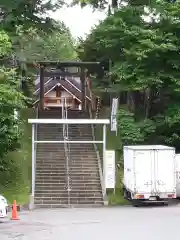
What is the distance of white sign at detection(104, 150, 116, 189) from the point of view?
86.1 feet

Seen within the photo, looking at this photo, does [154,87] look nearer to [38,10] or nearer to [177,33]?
[177,33]

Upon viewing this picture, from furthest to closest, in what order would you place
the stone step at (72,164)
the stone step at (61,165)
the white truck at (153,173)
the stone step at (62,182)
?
the stone step at (72,164) < the stone step at (61,165) < the stone step at (62,182) < the white truck at (153,173)

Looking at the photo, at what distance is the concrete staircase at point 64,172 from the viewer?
25953 mm

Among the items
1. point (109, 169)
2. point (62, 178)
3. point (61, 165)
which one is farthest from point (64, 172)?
point (109, 169)

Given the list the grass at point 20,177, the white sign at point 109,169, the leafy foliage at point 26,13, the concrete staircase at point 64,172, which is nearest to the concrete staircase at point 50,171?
the concrete staircase at point 64,172

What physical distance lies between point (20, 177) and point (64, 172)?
2.57 metres

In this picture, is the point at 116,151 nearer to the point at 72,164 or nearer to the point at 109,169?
the point at 72,164

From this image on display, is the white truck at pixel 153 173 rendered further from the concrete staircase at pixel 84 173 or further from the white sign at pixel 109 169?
the concrete staircase at pixel 84 173

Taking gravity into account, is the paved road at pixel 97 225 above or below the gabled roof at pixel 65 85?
below

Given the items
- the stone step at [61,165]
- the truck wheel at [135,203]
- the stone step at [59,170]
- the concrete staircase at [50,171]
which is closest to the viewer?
the truck wheel at [135,203]

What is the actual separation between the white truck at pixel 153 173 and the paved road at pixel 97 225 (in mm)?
734

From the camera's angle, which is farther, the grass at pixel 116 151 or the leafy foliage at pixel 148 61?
the leafy foliage at pixel 148 61

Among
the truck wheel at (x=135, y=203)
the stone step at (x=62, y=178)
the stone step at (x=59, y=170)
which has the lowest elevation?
the truck wheel at (x=135, y=203)

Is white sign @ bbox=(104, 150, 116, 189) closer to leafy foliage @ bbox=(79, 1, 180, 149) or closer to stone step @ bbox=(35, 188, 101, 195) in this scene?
stone step @ bbox=(35, 188, 101, 195)
